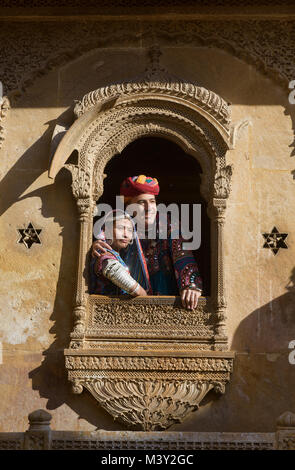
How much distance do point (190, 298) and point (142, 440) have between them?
1.62 metres

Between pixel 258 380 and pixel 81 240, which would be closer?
pixel 258 380

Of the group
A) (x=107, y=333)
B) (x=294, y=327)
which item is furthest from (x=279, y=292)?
(x=107, y=333)

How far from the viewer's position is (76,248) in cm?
852

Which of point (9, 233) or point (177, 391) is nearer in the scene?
point (177, 391)

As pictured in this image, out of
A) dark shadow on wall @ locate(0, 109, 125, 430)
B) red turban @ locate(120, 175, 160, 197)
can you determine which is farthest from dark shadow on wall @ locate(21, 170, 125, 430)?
red turban @ locate(120, 175, 160, 197)

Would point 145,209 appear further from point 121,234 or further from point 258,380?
point 258,380

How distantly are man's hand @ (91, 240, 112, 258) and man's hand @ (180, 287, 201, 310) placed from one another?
79 cm

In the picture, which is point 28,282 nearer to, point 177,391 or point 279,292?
point 177,391

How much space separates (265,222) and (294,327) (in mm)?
993

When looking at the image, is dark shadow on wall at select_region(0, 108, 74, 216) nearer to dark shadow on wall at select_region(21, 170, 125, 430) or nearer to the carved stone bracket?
dark shadow on wall at select_region(21, 170, 125, 430)

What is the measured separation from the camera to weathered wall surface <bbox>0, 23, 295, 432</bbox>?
26.4 ft

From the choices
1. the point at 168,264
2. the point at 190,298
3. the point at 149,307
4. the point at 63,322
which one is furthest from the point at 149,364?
the point at 168,264

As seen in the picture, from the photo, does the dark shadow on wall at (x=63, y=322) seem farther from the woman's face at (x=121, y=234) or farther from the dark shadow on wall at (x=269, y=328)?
the dark shadow on wall at (x=269, y=328)

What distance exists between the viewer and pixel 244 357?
26.7 feet
